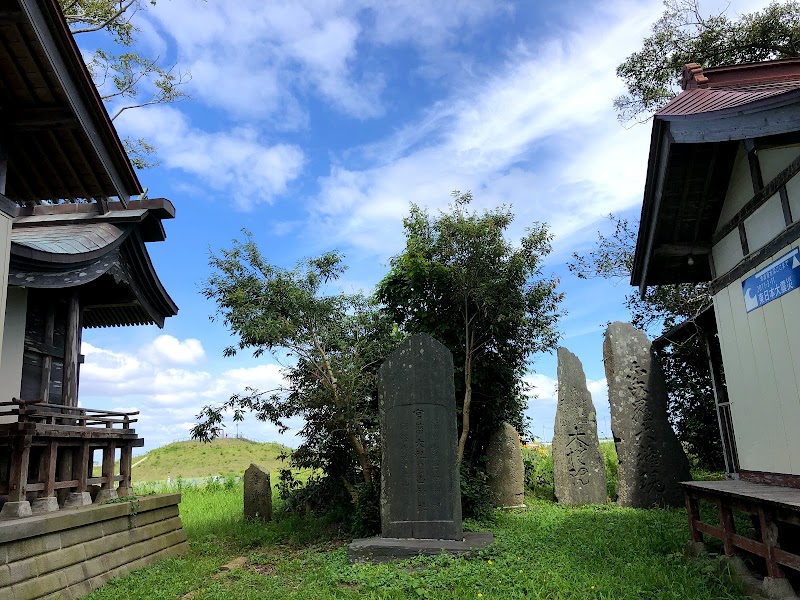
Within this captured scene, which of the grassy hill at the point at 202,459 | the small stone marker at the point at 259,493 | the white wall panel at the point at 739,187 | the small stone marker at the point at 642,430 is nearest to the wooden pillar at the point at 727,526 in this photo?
the white wall panel at the point at 739,187

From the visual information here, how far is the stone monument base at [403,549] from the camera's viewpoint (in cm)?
815

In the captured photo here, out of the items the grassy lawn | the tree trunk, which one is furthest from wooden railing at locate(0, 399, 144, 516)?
the tree trunk

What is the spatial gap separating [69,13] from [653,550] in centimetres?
1668

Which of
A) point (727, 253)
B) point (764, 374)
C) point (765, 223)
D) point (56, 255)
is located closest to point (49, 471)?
point (56, 255)

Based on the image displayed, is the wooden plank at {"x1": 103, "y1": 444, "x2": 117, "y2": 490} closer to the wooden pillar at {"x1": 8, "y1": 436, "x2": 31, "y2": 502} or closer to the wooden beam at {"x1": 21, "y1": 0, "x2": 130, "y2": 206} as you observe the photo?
the wooden pillar at {"x1": 8, "y1": 436, "x2": 31, "y2": 502}

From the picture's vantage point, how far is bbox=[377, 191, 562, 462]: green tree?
11953 millimetres

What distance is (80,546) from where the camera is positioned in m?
7.45

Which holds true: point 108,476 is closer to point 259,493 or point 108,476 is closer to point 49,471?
point 49,471

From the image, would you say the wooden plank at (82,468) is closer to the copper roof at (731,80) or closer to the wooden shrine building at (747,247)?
the wooden shrine building at (747,247)

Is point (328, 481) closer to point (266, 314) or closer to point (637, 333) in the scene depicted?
point (266, 314)

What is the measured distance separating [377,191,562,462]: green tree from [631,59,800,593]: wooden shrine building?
3001mm

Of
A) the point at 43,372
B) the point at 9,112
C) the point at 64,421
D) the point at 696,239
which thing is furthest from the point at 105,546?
the point at 696,239

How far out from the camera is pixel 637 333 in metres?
12.4

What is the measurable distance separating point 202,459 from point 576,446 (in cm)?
2020
